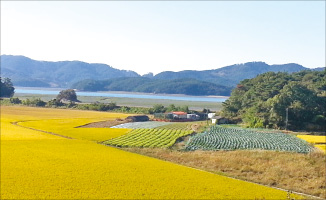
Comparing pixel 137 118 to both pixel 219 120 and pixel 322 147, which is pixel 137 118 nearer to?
pixel 219 120

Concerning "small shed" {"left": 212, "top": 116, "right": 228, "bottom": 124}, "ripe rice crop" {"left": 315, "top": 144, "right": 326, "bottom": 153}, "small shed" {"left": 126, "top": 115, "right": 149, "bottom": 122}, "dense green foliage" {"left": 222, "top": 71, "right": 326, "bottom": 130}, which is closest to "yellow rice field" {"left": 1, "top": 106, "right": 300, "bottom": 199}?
"ripe rice crop" {"left": 315, "top": 144, "right": 326, "bottom": 153}

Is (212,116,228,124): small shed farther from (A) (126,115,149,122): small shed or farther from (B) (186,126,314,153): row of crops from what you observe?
(B) (186,126,314,153): row of crops

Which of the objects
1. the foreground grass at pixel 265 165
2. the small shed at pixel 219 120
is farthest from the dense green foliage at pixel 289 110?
the foreground grass at pixel 265 165

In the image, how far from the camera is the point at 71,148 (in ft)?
98.3

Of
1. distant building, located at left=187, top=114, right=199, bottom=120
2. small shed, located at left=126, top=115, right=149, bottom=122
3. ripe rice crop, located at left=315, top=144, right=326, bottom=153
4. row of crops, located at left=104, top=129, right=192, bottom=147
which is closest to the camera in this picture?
ripe rice crop, located at left=315, top=144, right=326, bottom=153

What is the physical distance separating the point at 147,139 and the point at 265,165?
14269 mm

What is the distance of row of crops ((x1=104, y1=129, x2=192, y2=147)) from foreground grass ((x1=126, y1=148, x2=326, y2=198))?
2682 mm

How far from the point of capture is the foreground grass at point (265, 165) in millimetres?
22297

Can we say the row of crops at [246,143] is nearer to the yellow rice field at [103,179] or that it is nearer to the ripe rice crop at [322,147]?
the ripe rice crop at [322,147]

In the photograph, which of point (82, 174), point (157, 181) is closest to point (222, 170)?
point (157, 181)

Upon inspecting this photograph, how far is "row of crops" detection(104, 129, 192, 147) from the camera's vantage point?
33.7 meters

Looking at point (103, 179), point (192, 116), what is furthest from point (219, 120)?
point (103, 179)

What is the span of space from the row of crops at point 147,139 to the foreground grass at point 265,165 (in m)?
2.68

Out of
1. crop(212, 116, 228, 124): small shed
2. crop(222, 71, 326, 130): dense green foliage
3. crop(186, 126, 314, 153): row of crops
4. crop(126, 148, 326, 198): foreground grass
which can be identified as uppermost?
crop(222, 71, 326, 130): dense green foliage
